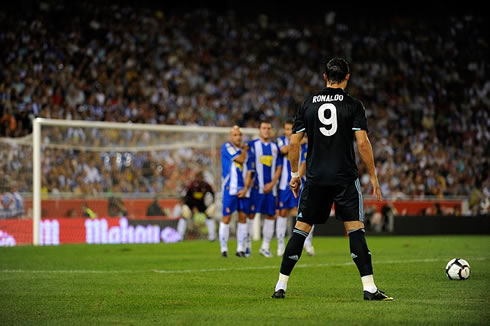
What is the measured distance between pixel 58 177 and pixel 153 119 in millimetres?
8049

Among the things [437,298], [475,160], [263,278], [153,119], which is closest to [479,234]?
[475,160]

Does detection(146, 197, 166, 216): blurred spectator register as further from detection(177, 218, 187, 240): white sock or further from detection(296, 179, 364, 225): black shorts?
detection(296, 179, 364, 225): black shorts

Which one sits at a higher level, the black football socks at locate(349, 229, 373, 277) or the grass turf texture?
the black football socks at locate(349, 229, 373, 277)

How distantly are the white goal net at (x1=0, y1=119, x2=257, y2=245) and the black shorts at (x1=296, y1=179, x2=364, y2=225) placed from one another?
13698 mm

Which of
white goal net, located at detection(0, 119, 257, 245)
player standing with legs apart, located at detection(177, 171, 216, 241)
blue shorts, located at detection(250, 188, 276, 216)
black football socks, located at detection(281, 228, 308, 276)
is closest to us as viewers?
black football socks, located at detection(281, 228, 308, 276)

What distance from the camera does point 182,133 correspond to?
23172 millimetres

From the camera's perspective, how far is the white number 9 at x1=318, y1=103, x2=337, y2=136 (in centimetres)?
723

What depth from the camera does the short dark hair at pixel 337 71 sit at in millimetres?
7273

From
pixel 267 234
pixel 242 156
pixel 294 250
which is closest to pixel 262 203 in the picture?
pixel 267 234

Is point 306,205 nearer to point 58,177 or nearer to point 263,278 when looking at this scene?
point 263,278

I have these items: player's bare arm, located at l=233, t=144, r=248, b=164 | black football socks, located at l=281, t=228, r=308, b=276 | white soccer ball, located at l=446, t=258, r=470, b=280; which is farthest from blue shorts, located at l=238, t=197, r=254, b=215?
black football socks, located at l=281, t=228, r=308, b=276

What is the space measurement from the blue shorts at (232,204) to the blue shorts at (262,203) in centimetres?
15

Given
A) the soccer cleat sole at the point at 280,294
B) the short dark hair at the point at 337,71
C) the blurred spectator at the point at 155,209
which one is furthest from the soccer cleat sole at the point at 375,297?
the blurred spectator at the point at 155,209

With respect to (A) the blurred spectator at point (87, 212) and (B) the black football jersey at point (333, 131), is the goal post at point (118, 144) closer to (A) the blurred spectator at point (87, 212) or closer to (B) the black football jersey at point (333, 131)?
(A) the blurred spectator at point (87, 212)
